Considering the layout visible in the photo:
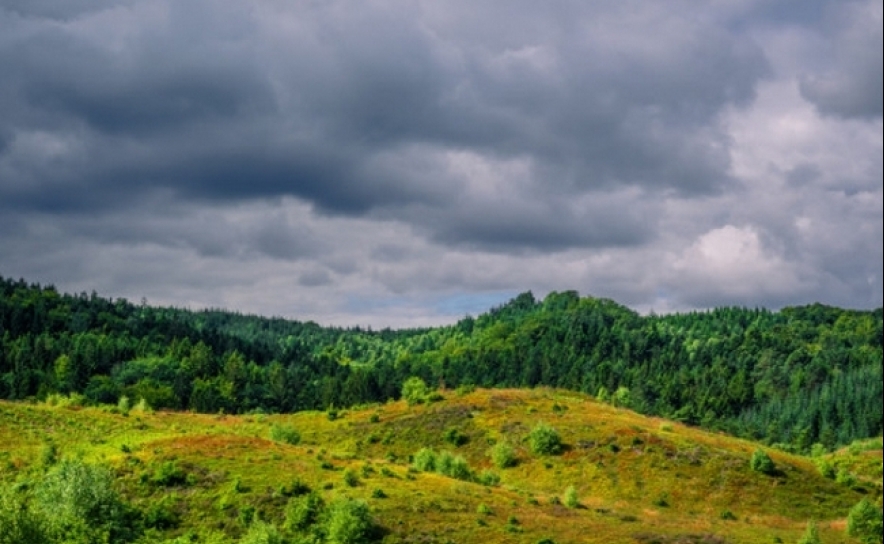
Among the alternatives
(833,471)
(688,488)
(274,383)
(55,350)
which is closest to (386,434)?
(688,488)

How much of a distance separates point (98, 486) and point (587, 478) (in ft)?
166

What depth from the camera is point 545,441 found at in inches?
3861

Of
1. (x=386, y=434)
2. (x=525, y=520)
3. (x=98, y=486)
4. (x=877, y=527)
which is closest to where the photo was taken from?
(x=98, y=486)

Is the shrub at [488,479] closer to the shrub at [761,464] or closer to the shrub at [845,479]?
the shrub at [761,464]

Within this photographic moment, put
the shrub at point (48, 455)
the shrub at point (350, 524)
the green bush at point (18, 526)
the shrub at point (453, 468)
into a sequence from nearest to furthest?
the green bush at point (18, 526)
the shrub at point (350, 524)
the shrub at point (48, 455)
the shrub at point (453, 468)

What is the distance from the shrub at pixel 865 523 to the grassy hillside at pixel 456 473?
166 centimetres

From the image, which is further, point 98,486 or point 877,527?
point 877,527

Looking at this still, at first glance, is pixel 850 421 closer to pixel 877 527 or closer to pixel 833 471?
pixel 833 471

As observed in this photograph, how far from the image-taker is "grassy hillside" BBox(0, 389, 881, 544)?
6294cm

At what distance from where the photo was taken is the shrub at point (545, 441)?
321 feet

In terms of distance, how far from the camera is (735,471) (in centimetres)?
9238

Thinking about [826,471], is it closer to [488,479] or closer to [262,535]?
[488,479]

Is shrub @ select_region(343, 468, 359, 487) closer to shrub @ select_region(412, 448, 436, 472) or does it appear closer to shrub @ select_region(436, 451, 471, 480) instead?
shrub @ select_region(436, 451, 471, 480)

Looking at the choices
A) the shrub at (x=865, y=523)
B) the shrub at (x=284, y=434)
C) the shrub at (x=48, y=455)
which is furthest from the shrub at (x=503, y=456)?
the shrub at (x=48, y=455)
